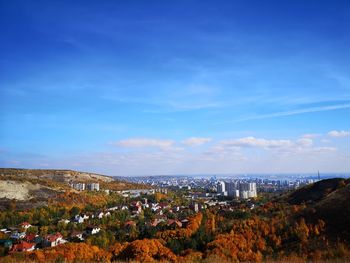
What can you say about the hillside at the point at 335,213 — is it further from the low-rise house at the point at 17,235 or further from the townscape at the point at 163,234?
the low-rise house at the point at 17,235

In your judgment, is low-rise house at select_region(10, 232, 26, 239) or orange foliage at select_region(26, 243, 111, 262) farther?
low-rise house at select_region(10, 232, 26, 239)

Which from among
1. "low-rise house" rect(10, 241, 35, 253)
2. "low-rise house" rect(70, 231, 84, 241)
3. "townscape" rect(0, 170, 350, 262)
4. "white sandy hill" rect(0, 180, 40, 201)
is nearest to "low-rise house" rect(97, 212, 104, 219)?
"townscape" rect(0, 170, 350, 262)

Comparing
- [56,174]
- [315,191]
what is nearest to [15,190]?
[56,174]

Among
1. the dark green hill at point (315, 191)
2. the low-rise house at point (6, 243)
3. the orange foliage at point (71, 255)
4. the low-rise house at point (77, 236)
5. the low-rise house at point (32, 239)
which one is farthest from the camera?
the dark green hill at point (315, 191)

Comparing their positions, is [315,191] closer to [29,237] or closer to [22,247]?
[29,237]

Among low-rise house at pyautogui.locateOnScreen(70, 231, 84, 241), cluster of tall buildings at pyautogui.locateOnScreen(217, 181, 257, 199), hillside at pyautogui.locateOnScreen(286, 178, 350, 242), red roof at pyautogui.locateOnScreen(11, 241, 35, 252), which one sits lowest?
low-rise house at pyautogui.locateOnScreen(70, 231, 84, 241)

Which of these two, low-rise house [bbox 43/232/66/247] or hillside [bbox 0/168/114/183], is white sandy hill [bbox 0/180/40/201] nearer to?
hillside [bbox 0/168/114/183]

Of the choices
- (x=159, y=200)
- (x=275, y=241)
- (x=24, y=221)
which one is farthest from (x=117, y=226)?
(x=159, y=200)

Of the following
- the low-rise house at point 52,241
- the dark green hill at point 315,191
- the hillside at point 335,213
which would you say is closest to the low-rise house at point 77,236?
the low-rise house at point 52,241
